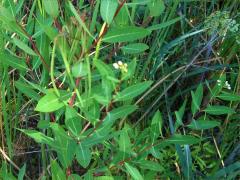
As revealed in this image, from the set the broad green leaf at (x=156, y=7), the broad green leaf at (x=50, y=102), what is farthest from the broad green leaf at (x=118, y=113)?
the broad green leaf at (x=156, y=7)

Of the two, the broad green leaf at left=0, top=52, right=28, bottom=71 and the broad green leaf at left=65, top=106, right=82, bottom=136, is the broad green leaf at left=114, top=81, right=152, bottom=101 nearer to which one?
the broad green leaf at left=65, top=106, right=82, bottom=136

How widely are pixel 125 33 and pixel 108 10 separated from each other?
0.25ft

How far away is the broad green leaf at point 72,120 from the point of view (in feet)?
3.40

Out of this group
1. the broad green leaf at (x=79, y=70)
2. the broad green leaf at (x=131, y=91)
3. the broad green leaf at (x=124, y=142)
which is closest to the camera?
the broad green leaf at (x=79, y=70)

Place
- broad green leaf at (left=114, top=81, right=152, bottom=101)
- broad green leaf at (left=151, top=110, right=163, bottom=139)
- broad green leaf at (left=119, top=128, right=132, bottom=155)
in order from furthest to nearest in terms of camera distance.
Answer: broad green leaf at (left=151, top=110, right=163, bottom=139), broad green leaf at (left=119, top=128, right=132, bottom=155), broad green leaf at (left=114, top=81, right=152, bottom=101)

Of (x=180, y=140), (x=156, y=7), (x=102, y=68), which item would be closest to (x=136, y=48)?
(x=156, y=7)

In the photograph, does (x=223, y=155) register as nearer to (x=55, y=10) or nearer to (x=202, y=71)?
(x=202, y=71)

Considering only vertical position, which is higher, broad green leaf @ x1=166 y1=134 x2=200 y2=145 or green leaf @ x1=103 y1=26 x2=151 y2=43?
green leaf @ x1=103 y1=26 x2=151 y2=43

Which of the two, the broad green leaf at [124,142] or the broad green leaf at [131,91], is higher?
the broad green leaf at [131,91]

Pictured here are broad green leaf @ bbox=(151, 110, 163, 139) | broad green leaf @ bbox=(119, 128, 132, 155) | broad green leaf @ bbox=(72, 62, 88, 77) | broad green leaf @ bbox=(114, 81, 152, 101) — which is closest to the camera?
broad green leaf @ bbox=(72, 62, 88, 77)

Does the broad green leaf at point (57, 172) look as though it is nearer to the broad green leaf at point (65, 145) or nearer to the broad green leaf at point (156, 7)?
the broad green leaf at point (65, 145)

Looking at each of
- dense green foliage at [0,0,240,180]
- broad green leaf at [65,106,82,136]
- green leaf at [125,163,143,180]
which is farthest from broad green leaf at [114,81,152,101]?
green leaf at [125,163,143,180]

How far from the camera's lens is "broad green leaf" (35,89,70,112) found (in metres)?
1.00

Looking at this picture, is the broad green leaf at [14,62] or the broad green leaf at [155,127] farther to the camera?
the broad green leaf at [155,127]
